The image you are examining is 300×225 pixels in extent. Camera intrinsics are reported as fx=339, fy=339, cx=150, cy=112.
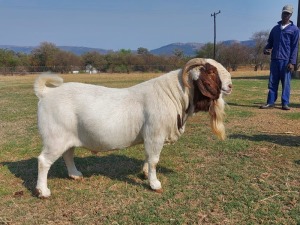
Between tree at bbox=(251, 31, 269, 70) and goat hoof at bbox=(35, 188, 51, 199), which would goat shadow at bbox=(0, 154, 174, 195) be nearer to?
goat hoof at bbox=(35, 188, 51, 199)

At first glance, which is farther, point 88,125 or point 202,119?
point 202,119

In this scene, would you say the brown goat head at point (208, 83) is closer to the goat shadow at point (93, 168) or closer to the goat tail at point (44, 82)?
the goat shadow at point (93, 168)

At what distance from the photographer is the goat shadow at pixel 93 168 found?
5207 millimetres

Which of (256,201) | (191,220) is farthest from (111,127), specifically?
(256,201)

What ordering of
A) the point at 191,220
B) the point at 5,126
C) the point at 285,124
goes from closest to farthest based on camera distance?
the point at 191,220, the point at 285,124, the point at 5,126

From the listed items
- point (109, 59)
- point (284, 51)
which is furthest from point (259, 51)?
point (284, 51)

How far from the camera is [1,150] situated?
266 inches

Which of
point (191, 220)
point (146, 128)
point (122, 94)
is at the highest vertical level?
point (122, 94)

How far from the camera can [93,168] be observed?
5.62 meters

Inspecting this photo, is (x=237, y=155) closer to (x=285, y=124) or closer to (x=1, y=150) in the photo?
(x=285, y=124)

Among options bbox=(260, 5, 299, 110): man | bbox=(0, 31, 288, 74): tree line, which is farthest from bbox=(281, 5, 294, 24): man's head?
bbox=(0, 31, 288, 74): tree line

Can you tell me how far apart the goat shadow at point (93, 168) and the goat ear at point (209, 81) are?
1.60 metres

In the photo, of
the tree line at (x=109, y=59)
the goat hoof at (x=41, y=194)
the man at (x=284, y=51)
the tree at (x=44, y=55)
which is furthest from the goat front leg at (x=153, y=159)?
the tree at (x=44, y=55)

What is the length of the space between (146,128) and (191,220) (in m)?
1.28
